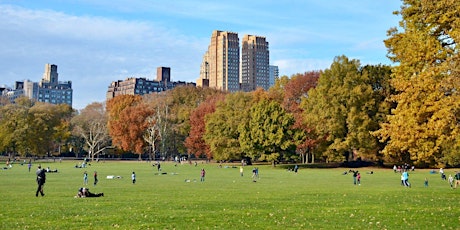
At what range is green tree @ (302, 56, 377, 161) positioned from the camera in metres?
74.7

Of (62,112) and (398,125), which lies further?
(62,112)

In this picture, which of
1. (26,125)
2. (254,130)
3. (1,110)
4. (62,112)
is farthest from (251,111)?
(62,112)

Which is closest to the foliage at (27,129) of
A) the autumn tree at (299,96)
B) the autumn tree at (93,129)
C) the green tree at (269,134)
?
the autumn tree at (93,129)

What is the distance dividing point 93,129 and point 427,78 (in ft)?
332

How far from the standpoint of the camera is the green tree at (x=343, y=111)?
7469 centimetres

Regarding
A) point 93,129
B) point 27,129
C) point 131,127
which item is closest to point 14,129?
point 27,129

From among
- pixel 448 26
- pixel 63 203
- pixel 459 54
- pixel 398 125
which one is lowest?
pixel 63 203

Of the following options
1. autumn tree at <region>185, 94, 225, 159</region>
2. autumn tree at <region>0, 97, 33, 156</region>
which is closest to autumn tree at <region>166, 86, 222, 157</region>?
autumn tree at <region>185, 94, 225, 159</region>

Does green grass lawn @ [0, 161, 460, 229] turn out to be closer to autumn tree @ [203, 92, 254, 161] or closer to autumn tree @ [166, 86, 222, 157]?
autumn tree @ [203, 92, 254, 161]

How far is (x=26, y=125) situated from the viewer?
10850 centimetres

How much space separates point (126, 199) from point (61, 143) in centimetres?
10949

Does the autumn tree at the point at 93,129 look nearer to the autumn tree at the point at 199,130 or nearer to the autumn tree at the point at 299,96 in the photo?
the autumn tree at the point at 199,130

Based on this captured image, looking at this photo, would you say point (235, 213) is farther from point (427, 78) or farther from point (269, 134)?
point (269, 134)

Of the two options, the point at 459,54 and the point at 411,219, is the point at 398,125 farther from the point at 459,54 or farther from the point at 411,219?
the point at 411,219
